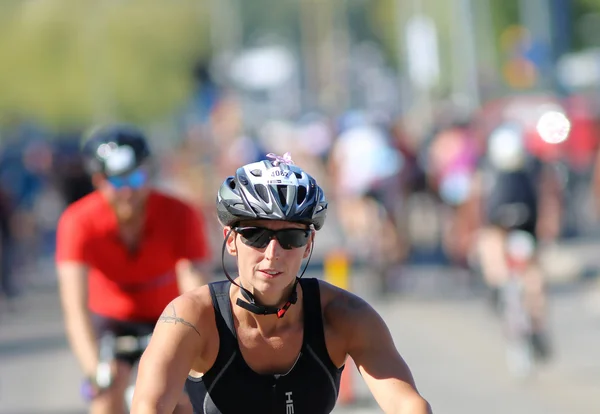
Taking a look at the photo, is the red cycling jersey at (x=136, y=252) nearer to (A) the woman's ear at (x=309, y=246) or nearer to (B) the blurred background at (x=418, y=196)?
(A) the woman's ear at (x=309, y=246)

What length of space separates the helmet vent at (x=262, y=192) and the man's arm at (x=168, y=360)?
17.6 inches

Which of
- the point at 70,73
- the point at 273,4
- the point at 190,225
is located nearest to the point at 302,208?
the point at 190,225

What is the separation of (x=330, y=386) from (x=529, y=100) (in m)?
22.9

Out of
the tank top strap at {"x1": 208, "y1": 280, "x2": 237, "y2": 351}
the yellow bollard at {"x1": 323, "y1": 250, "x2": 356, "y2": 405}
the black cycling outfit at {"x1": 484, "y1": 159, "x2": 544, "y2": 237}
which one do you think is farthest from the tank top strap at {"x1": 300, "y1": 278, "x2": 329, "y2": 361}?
the black cycling outfit at {"x1": 484, "y1": 159, "x2": 544, "y2": 237}

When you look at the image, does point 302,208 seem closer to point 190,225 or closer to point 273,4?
point 190,225

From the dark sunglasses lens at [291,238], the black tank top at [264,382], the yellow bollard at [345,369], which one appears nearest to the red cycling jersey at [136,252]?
the black tank top at [264,382]

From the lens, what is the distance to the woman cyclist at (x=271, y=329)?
4.36 metres

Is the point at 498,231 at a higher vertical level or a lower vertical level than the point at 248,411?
lower

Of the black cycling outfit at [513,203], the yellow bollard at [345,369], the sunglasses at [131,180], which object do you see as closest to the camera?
the sunglasses at [131,180]

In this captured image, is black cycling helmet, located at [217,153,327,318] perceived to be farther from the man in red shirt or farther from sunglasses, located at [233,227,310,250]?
the man in red shirt

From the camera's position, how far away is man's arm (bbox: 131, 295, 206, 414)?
424cm

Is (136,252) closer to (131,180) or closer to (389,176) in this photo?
(131,180)

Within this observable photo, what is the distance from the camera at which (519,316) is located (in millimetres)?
12336

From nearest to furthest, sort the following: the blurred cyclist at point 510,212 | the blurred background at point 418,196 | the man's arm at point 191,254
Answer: the man's arm at point 191,254
the blurred background at point 418,196
the blurred cyclist at point 510,212
